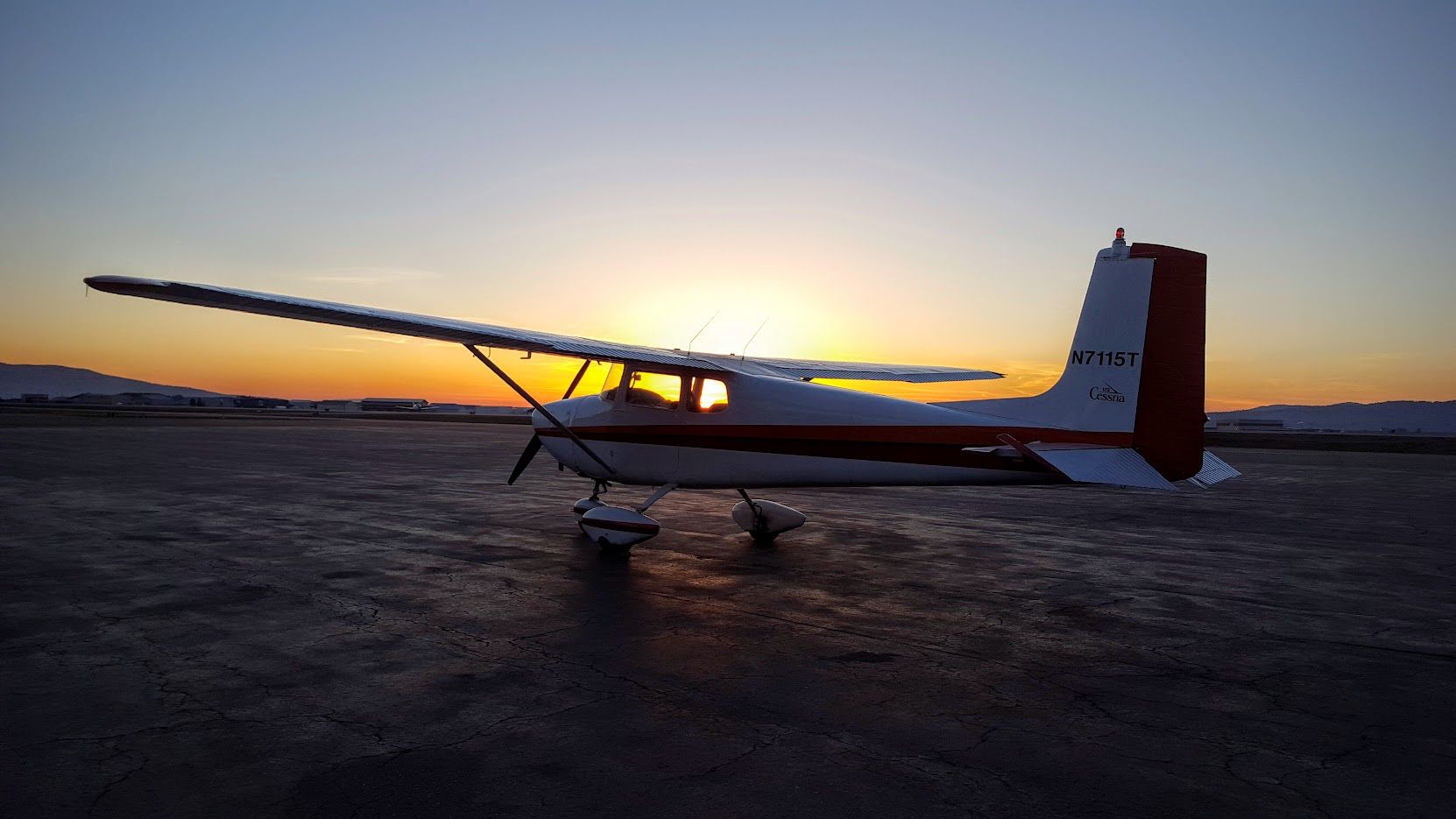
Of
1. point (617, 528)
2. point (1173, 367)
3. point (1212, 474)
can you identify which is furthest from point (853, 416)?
point (1212, 474)

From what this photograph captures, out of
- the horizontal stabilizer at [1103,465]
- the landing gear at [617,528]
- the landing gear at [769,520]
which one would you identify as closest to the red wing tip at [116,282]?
the landing gear at [617,528]

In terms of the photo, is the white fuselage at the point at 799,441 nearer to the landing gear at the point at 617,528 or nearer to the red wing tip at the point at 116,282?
the landing gear at the point at 617,528

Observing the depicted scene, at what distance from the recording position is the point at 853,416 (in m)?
9.30

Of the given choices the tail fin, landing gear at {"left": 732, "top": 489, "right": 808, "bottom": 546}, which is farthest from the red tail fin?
landing gear at {"left": 732, "top": 489, "right": 808, "bottom": 546}

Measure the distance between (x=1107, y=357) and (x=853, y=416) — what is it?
2.62 m

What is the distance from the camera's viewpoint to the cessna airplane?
823 cm

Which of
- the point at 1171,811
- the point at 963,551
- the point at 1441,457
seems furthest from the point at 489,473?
the point at 1441,457

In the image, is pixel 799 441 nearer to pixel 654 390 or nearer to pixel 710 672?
pixel 654 390

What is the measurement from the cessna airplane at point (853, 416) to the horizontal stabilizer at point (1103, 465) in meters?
0.02

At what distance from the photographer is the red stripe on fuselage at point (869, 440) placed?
8.62 m

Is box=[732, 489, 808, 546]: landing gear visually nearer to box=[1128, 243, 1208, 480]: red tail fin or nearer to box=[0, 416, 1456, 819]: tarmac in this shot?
box=[0, 416, 1456, 819]: tarmac

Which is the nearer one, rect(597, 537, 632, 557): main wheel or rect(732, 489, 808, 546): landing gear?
rect(597, 537, 632, 557): main wheel

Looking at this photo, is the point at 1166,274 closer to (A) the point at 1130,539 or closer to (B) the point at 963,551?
(B) the point at 963,551

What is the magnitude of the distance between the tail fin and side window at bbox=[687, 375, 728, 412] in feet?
12.3
